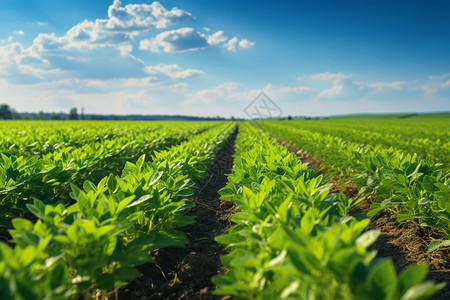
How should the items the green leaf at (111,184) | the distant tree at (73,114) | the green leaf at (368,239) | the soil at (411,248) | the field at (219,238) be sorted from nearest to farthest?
the field at (219,238)
the green leaf at (368,239)
the green leaf at (111,184)
the soil at (411,248)
the distant tree at (73,114)

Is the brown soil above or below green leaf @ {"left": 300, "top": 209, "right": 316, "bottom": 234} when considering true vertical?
below

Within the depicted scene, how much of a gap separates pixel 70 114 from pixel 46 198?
366 ft

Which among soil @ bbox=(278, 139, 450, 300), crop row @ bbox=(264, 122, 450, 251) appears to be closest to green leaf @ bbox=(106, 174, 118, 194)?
soil @ bbox=(278, 139, 450, 300)

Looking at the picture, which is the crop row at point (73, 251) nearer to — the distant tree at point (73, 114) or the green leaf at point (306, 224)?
the green leaf at point (306, 224)

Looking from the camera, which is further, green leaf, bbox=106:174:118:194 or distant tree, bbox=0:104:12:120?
distant tree, bbox=0:104:12:120

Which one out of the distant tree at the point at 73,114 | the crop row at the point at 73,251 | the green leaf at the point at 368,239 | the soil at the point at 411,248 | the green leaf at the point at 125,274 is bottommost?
the soil at the point at 411,248

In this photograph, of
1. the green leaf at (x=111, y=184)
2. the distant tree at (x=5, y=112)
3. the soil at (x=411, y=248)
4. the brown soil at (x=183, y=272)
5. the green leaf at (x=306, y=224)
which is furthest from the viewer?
the distant tree at (x=5, y=112)

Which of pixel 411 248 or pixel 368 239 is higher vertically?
pixel 368 239

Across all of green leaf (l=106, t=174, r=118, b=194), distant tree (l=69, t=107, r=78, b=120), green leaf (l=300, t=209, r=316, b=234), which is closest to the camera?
green leaf (l=300, t=209, r=316, b=234)

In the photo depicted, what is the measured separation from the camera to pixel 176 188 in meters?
2.82

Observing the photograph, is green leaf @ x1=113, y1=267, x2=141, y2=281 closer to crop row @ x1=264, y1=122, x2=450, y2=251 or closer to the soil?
the soil

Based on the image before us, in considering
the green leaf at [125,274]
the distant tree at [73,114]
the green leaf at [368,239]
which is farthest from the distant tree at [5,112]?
the green leaf at [368,239]

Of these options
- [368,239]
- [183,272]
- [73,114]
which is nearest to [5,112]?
[73,114]

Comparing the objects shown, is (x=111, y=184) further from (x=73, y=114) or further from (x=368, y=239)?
(x=73, y=114)
